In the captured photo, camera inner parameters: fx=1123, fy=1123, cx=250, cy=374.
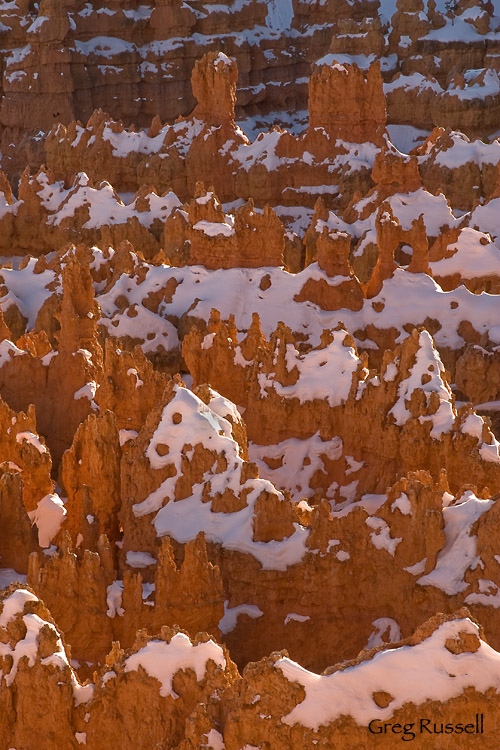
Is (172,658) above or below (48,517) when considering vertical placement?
above

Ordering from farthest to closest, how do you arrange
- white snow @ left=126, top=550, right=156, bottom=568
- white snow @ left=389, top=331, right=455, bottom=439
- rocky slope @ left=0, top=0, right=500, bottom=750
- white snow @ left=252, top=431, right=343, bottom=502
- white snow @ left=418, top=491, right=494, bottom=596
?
white snow @ left=252, top=431, right=343, bottom=502 < white snow @ left=389, top=331, right=455, bottom=439 < white snow @ left=126, top=550, right=156, bottom=568 < white snow @ left=418, top=491, right=494, bottom=596 < rocky slope @ left=0, top=0, right=500, bottom=750

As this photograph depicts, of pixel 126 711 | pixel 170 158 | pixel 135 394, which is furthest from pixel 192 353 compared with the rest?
pixel 170 158

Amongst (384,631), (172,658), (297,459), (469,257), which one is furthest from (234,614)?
(469,257)

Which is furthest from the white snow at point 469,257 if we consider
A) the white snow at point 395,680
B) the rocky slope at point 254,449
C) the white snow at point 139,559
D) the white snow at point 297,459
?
the white snow at point 395,680

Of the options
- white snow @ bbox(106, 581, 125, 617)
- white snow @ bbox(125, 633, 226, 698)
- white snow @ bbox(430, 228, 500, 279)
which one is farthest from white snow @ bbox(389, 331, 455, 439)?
white snow @ bbox(430, 228, 500, 279)

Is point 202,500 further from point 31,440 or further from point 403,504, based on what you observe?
point 31,440

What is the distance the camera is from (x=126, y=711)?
8766mm

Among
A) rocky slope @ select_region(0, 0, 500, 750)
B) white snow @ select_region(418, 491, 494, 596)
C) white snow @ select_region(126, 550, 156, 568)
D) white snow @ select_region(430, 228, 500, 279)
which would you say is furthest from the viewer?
white snow @ select_region(430, 228, 500, 279)

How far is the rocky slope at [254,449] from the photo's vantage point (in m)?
8.57

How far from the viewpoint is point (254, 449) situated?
16109mm

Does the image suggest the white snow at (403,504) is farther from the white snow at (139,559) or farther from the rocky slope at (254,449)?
the white snow at (139,559)

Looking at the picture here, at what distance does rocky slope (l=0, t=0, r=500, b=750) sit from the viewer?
857cm

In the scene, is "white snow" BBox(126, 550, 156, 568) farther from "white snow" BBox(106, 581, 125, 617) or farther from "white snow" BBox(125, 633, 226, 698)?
"white snow" BBox(125, 633, 226, 698)

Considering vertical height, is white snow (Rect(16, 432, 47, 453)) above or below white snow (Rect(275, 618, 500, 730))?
below
